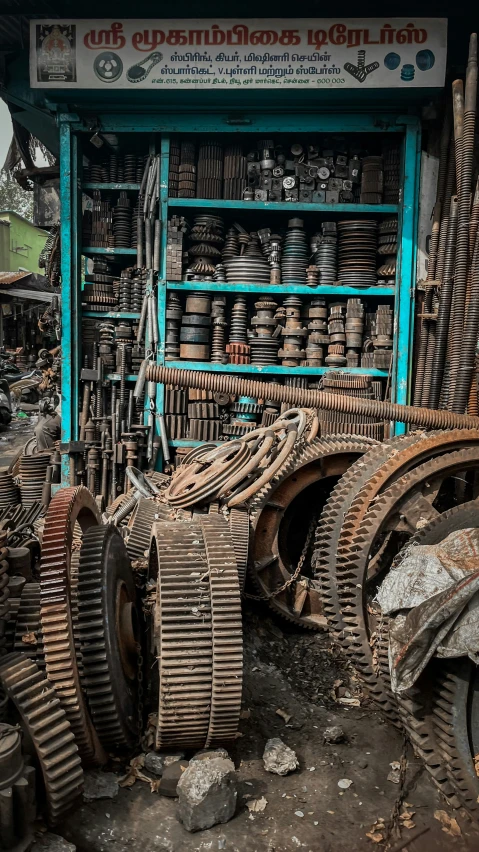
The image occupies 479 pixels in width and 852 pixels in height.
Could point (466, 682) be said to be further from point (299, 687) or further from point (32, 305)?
point (32, 305)

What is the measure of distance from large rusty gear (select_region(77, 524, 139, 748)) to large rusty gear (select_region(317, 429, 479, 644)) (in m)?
1.26

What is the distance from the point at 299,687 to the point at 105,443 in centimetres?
394

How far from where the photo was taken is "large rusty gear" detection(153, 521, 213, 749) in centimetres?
304

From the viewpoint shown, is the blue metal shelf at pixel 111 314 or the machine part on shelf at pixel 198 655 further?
the blue metal shelf at pixel 111 314

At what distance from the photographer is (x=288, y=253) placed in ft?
23.7

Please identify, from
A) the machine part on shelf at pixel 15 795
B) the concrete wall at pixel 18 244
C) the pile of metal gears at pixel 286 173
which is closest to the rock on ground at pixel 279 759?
the machine part on shelf at pixel 15 795

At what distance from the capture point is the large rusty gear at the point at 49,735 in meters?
2.66

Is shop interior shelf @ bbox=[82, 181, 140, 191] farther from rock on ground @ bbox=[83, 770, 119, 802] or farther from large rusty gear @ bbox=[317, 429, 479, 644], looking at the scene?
rock on ground @ bbox=[83, 770, 119, 802]

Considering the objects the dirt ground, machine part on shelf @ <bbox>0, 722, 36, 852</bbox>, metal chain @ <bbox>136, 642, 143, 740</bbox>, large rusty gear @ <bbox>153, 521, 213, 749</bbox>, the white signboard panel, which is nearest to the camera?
machine part on shelf @ <bbox>0, 722, 36, 852</bbox>

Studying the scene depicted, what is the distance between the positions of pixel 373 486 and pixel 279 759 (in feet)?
5.32

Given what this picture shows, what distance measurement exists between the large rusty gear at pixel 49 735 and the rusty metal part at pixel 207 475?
83.7 inches

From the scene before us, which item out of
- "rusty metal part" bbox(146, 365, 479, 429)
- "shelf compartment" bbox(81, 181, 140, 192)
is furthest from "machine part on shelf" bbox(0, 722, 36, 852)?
"shelf compartment" bbox(81, 181, 140, 192)

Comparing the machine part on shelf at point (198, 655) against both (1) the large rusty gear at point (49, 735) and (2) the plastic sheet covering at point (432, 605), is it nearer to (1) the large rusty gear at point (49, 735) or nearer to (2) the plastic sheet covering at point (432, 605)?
(1) the large rusty gear at point (49, 735)

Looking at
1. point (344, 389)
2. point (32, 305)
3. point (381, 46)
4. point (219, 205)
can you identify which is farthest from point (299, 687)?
point (32, 305)
